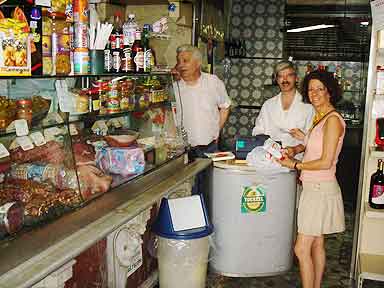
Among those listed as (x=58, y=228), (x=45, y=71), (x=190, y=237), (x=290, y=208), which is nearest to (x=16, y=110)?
(x=45, y=71)

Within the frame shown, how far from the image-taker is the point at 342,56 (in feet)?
24.9

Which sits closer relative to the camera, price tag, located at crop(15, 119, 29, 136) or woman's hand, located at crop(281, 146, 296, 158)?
price tag, located at crop(15, 119, 29, 136)

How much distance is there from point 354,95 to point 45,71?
227 inches

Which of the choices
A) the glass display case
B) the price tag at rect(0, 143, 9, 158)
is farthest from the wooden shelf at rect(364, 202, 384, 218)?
the price tag at rect(0, 143, 9, 158)

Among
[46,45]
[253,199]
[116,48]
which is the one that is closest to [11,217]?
[46,45]

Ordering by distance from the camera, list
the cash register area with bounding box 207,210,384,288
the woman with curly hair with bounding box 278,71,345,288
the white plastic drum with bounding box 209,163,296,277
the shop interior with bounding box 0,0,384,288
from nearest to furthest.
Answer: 1. the shop interior with bounding box 0,0,384,288
2. the woman with curly hair with bounding box 278,71,345,288
3. the white plastic drum with bounding box 209,163,296,277
4. the cash register area with bounding box 207,210,384,288

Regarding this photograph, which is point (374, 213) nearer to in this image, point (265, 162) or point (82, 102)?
point (265, 162)

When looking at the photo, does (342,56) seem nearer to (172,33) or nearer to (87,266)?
(172,33)

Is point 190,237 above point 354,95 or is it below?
below

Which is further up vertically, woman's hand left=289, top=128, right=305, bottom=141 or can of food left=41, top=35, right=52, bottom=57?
can of food left=41, top=35, right=52, bottom=57

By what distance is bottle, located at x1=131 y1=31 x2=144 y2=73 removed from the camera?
339 cm

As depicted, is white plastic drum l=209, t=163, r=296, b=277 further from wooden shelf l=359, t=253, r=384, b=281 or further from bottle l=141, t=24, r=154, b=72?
bottle l=141, t=24, r=154, b=72

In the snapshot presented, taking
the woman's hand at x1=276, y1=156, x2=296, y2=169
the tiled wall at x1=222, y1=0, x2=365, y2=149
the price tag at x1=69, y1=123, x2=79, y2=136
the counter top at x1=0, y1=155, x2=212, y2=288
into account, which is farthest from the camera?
the tiled wall at x1=222, y1=0, x2=365, y2=149

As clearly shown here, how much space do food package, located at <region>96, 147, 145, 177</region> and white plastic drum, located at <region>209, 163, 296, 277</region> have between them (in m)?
0.92
